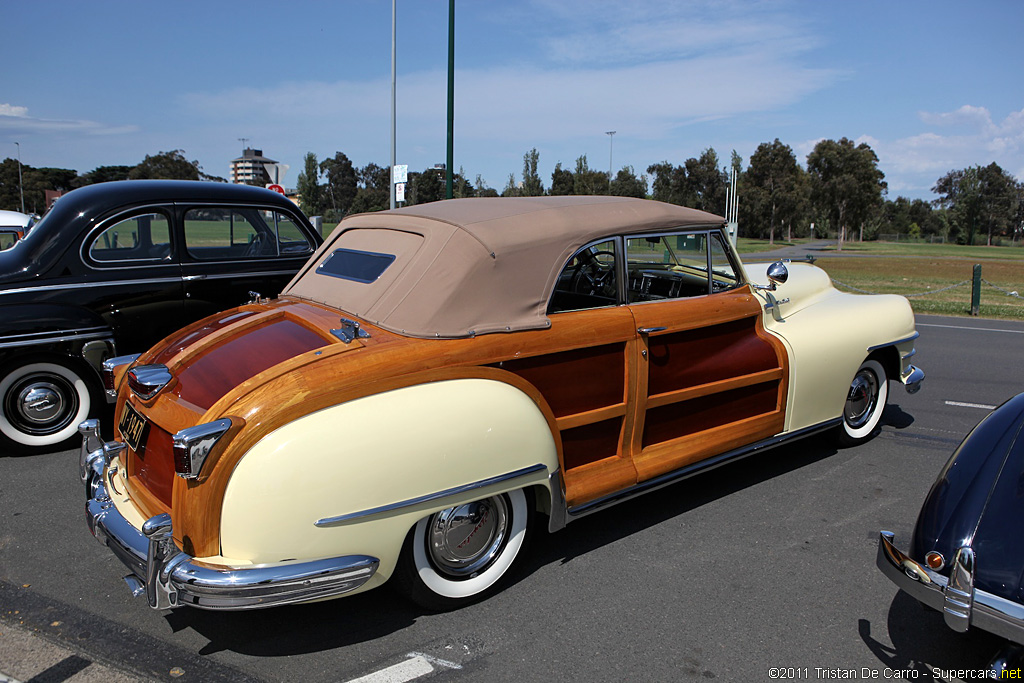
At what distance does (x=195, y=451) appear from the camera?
93.3 inches

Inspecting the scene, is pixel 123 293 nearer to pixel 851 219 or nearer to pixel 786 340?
pixel 786 340

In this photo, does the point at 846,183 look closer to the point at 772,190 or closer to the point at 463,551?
the point at 772,190

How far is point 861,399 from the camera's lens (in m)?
4.89

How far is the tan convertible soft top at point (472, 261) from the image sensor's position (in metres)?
2.99

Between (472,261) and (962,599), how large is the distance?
2112mm

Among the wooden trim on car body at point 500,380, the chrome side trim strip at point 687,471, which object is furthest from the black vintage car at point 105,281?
the chrome side trim strip at point 687,471

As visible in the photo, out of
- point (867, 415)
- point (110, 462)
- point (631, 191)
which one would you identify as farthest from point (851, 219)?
point (110, 462)

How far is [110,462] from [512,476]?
1796 mm

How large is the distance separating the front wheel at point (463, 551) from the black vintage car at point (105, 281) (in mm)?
3426

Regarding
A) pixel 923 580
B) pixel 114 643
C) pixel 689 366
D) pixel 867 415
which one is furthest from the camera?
pixel 867 415

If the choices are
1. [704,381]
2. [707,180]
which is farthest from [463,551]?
[707,180]

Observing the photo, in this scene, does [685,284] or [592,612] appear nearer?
[592,612]

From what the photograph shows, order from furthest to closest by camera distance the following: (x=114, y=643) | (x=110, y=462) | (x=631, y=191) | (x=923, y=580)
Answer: (x=631, y=191) < (x=110, y=462) < (x=114, y=643) < (x=923, y=580)

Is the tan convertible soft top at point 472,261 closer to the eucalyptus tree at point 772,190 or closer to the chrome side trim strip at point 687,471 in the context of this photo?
the chrome side trim strip at point 687,471
